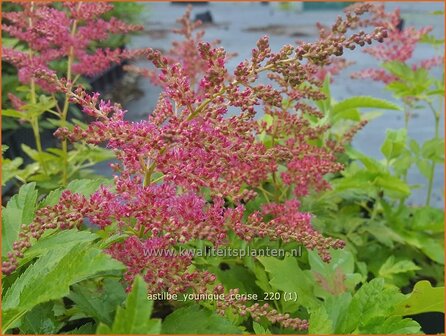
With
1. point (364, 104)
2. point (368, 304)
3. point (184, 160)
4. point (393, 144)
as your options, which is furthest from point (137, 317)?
point (393, 144)

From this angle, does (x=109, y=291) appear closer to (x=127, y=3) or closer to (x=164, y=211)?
(x=164, y=211)

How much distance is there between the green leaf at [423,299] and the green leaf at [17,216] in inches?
25.7

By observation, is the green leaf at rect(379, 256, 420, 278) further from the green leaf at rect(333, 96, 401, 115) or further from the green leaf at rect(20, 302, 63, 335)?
the green leaf at rect(20, 302, 63, 335)

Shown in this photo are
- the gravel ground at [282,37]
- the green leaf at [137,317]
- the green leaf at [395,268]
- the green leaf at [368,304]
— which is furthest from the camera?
the gravel ground at [282,37]

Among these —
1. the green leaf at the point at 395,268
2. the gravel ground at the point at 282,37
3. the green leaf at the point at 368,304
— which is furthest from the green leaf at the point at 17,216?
the gravel ground at the point at 282,37

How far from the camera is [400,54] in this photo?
6.65ft

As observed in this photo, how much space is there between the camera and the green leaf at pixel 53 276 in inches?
29.3

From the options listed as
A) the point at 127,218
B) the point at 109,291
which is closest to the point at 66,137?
the point at 127,218

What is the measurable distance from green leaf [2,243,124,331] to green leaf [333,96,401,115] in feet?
3.17

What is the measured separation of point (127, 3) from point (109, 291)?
4402 mm

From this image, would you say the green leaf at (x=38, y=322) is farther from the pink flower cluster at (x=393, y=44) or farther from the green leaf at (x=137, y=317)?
the pink flower cluster at (x=393, y=44)

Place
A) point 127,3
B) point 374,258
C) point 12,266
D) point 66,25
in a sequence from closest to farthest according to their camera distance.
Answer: point 12,266, point 66,25, point 374,258, point 127,3

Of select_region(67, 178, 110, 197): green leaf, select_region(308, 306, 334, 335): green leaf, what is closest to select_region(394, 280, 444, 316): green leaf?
select_region(308, 306, 334, 335): green leaf

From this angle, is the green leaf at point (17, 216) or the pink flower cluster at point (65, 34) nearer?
the green leaf at point (17, 216)
